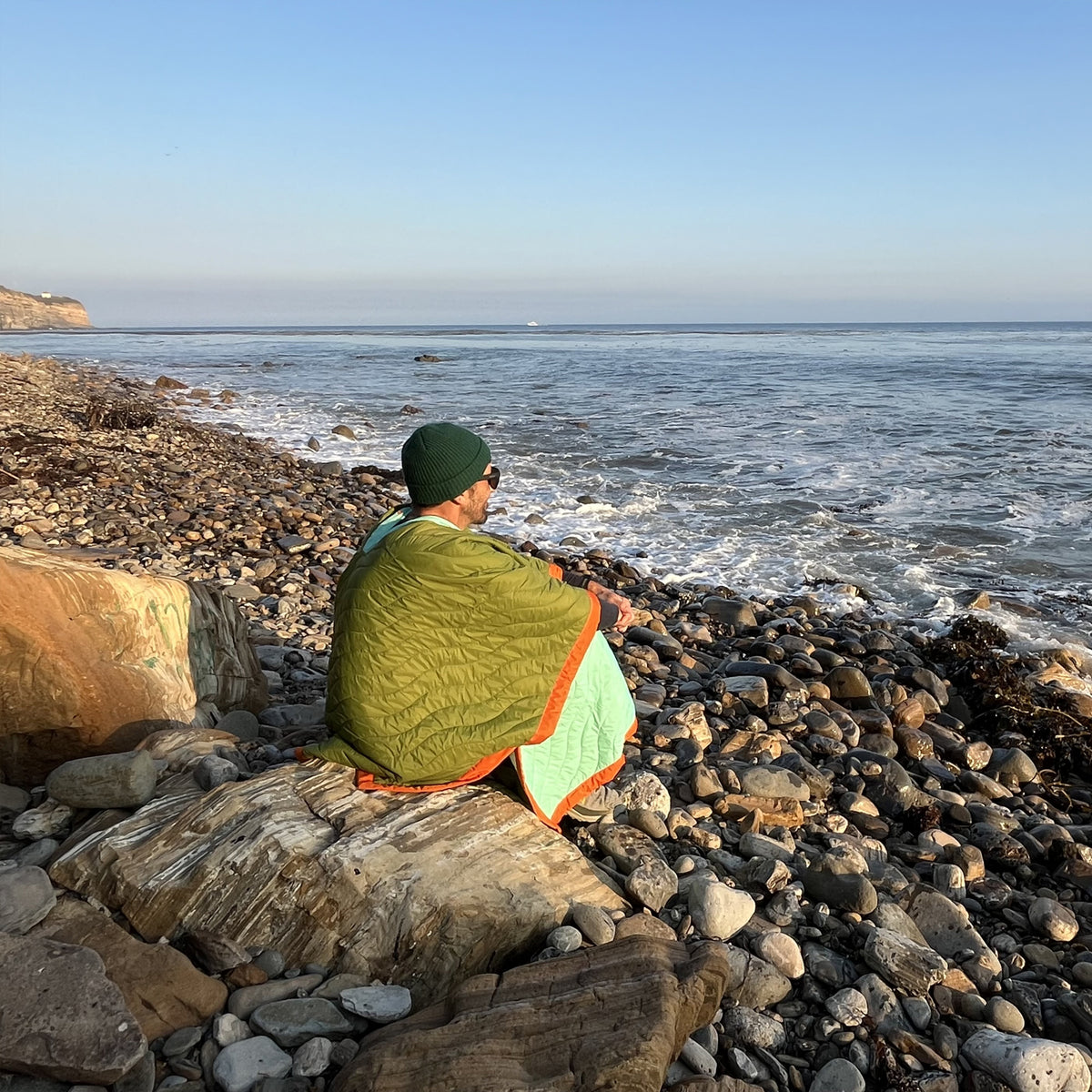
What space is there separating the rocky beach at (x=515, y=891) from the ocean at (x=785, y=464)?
300 centimetres

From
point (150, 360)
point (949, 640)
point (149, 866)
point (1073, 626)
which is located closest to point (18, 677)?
point (149, 866)

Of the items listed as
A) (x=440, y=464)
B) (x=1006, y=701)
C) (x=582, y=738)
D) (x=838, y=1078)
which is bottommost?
(x=1006, y=701)

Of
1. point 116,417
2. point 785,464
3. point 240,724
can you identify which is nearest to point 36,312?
point 116,417

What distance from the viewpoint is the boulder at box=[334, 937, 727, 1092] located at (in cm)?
211

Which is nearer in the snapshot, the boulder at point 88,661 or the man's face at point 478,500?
the man's face at point 478,500

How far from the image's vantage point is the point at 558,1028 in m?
2.25

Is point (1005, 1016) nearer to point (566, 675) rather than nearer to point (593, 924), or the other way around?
point (593, 924)

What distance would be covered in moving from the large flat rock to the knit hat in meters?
1.18

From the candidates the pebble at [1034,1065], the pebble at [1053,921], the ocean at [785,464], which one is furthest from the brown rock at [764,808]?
the ocean at [785,464]

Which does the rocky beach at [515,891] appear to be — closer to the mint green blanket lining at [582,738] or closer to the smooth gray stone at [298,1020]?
the smooth gray stone at [298,1020]

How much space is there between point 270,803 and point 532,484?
1008 centimetres

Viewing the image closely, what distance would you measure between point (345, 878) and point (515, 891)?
0.57m

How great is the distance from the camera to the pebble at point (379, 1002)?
99.8 inches

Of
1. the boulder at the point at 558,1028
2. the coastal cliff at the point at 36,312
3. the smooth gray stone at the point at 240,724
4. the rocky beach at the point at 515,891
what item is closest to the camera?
the boulder at the point at 558,1028
